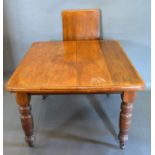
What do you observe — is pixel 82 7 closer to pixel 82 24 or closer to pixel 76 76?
pixel 82 24

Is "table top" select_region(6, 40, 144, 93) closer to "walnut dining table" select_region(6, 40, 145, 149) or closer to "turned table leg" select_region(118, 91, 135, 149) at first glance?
"walnut dining table" select_region(6, 40, 145, 149)

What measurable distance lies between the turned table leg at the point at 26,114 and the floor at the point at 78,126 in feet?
0.42

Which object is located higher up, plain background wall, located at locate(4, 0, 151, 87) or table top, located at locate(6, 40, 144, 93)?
plain background wall, located at locate(4, 0, 151, 87)

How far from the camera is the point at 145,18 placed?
83.0 inches

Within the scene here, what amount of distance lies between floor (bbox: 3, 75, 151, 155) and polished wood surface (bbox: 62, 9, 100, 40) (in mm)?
694

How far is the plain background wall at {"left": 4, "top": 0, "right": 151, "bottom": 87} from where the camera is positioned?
2084 mm

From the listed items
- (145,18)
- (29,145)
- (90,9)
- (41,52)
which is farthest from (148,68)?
(29,145)

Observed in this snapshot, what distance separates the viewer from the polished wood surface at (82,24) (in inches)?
81.7

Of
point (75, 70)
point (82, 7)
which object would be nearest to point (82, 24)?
point (82, 7)

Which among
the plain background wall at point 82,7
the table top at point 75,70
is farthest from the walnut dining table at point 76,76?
the plain background wall at point 82,7

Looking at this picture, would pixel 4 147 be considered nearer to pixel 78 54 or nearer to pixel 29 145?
pixel 29 145

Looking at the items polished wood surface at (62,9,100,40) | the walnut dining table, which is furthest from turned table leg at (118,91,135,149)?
polished wood surface at (62,9,100,40)

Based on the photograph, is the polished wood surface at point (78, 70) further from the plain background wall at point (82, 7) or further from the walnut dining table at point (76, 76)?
the plain background wall at point (82, 7)

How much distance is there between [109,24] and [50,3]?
2.08ft
